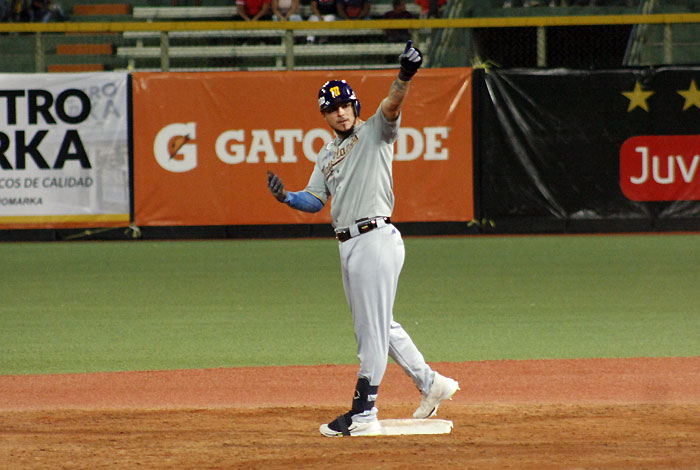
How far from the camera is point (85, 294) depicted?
1168 centimetres

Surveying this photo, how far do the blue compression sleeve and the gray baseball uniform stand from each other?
279 mm

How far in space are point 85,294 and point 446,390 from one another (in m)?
6.62

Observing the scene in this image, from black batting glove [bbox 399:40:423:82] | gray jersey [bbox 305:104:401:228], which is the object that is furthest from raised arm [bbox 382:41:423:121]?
gray jersey [bbox 305:104:401:228]

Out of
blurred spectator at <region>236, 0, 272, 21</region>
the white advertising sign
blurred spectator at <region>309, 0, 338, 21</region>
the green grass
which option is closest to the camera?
the green grass

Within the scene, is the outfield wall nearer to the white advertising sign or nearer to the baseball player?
the white advertising sign

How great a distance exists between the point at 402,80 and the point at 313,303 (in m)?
5.72

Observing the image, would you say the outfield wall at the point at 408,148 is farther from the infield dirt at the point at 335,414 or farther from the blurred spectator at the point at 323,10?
the infield dirt at the point at 335,414

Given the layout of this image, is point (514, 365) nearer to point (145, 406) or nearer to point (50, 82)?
point (145, 406)

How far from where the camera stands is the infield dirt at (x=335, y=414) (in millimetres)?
5285

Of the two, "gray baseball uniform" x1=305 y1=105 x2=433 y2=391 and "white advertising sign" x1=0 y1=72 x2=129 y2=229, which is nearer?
"gray baseball uniform" x1=305 y1=105 x2=433 y2=391

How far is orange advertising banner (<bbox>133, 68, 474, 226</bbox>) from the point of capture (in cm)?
1666

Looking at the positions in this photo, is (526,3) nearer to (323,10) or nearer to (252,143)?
(323,10)

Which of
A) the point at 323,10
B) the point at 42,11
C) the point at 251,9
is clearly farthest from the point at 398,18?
the point at 42,11

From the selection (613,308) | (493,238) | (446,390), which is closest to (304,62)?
(493,238)
